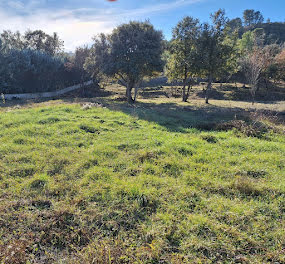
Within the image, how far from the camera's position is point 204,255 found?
289 cm

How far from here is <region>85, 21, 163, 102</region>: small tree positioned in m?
18.9

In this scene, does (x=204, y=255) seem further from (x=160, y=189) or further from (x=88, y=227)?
(x=88, y=227)

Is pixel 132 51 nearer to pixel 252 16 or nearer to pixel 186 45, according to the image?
pixel 186 45

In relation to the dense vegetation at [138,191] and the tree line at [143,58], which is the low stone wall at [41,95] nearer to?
the tree line at [143,58]

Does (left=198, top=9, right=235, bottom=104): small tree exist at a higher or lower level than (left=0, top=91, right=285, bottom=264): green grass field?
higher

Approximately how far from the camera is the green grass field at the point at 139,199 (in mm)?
2973

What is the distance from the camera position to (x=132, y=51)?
19500 mm

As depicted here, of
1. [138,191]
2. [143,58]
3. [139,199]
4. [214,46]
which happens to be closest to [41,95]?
[143,58]

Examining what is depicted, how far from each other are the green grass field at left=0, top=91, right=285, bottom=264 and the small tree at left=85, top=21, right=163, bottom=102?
1335 cm

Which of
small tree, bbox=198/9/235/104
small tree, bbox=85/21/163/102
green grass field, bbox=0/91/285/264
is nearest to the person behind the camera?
green grass field, bbox=0/91/285/264

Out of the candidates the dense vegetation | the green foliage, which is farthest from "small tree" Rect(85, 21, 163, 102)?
the green foliage

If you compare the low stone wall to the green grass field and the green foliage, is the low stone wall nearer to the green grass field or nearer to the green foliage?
the green grass field

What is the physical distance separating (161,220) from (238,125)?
7.02m

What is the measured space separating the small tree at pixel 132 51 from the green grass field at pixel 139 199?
13.4m
